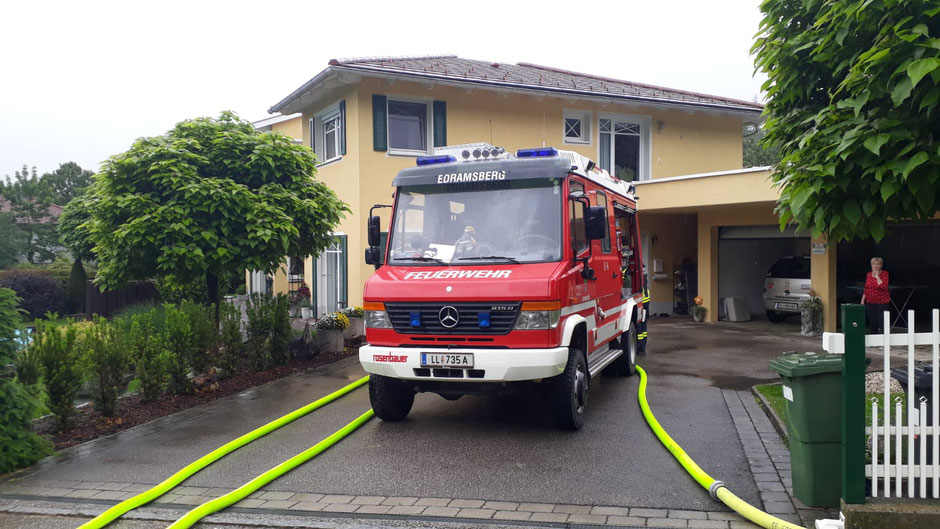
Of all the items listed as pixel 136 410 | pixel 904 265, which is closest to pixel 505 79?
pixel 136 410

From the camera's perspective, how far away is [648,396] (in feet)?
28.5

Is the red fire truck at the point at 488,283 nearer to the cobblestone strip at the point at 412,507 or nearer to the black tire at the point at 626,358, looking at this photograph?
the cobblestone strip at the point at 412,507

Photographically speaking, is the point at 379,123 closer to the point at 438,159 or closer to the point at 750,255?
the point at 438,159

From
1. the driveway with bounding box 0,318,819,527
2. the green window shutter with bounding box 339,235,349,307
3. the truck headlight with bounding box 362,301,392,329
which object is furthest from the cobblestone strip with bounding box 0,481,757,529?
the green window shutter with bounding box 339,235,349,307

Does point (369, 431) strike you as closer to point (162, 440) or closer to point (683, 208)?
point (162, 440)

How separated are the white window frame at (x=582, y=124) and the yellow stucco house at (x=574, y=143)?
0.03 meters

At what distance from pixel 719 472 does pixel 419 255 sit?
3.50 m

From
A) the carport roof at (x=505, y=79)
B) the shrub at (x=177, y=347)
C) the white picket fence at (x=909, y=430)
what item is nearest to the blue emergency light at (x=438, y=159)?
the shrub at (x=177, y=347)

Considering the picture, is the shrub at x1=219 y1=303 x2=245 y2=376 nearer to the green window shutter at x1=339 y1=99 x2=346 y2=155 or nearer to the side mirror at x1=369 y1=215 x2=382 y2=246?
the side mirror at x1=369 y1=215 x2=382 y2=246

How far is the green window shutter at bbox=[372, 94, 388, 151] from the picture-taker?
14.7 metres

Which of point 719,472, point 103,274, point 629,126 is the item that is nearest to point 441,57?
point 629,126

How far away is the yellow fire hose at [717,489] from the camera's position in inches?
172

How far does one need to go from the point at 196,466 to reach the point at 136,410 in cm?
267

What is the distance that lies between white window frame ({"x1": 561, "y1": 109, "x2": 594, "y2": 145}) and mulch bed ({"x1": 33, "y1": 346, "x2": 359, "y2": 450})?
983 centimetres
